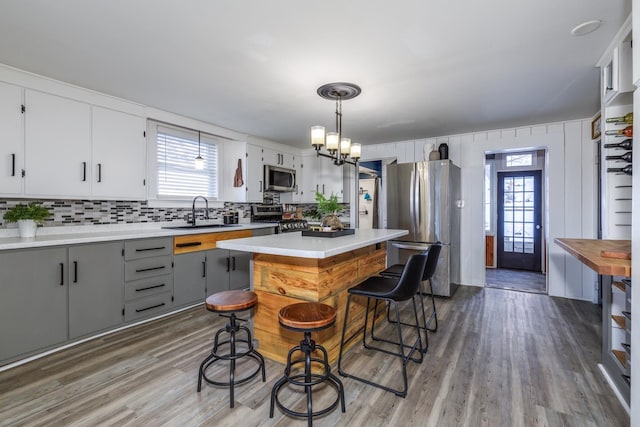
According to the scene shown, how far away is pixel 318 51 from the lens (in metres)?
2.27

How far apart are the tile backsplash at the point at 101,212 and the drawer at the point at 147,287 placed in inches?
34.6

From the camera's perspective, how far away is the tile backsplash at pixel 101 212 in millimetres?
2982

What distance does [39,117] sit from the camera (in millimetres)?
2707

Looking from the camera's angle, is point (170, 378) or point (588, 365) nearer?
point (170, 378)

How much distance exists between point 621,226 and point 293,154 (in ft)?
15.2

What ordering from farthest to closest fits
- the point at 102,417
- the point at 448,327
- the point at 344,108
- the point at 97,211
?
1. the point at 344,108
2. the point at 97,211
3. the point at 448,327
4. the point at 102,417

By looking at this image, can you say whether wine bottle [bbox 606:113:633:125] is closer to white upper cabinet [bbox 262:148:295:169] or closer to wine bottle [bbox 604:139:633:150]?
wine bottle [bbox 604:139:633:150]

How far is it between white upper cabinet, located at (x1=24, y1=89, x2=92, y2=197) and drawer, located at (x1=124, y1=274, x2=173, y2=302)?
39.9 inches

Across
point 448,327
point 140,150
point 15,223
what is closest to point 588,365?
point 448,327

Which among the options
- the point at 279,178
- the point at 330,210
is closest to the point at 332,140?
→ the point at 330,210

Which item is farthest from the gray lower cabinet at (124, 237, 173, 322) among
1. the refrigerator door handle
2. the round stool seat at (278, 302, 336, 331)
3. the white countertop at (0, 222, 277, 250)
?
the refrigerator door handle

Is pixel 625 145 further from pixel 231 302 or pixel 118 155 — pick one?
pixel 118 155

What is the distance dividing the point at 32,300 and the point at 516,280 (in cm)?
608

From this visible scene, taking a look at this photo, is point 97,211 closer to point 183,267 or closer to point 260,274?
point 183,267
